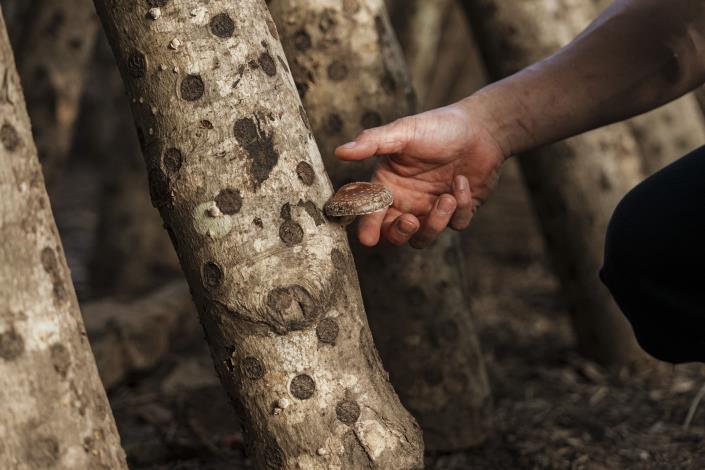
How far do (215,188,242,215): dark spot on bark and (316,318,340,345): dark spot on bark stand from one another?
316mm

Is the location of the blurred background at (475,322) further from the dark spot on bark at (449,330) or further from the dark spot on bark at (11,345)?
the dark spot on bark at (11,345)

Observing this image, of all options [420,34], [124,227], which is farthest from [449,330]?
[420,34]

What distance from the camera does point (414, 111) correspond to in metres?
2.99

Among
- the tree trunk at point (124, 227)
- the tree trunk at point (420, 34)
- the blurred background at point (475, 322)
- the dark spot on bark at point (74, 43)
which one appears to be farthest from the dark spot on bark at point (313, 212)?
the tree trunk at point (420, 34)

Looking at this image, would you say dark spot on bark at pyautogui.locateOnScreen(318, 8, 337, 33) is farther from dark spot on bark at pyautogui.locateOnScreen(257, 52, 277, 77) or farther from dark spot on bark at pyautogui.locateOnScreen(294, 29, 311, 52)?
dark spot on bark at pyautogui.locateOnScreen(257, 52, 277, 77)

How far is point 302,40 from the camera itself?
2.81 m

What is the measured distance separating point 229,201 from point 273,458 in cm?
60

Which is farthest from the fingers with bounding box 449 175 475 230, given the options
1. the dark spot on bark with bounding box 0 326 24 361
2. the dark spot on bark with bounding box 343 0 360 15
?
the dark spot on bark with bounding box 0 326 24 361

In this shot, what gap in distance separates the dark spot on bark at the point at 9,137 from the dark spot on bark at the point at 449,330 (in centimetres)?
176

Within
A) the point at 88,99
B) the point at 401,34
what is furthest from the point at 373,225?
the point at 88,99

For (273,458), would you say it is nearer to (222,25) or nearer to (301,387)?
(301,387)

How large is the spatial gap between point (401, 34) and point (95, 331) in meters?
4.51

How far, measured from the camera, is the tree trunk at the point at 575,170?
3.86 meters

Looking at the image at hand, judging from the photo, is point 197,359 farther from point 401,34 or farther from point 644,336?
point 401,34
